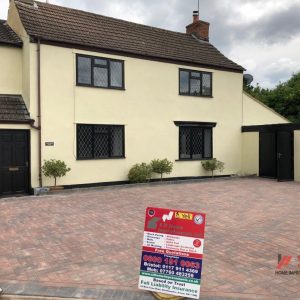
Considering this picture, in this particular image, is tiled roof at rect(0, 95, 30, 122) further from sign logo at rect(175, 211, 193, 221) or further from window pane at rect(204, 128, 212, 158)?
sign logo at rect(175, 211, 193, 221)

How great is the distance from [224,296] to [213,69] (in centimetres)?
1468

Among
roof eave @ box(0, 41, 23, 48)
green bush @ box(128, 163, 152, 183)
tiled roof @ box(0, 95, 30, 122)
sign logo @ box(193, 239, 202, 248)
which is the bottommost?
sign logo @ box(193, 239, 202, 248)

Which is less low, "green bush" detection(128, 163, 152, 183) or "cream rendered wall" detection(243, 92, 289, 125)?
"cream rendered wall" detection(243, 92, 289, 125)

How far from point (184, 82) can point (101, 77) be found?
4.38 m

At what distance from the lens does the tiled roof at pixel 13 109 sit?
12.6 m

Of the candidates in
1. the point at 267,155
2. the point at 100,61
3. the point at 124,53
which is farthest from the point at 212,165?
the point at 100,61

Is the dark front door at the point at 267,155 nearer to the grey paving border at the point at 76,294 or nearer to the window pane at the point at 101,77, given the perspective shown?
the window pane at the point at 101,77

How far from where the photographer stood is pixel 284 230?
314 inches

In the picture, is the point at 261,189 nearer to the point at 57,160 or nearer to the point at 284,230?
the point at 284,230

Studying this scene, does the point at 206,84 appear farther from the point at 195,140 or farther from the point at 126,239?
the point at 126,239

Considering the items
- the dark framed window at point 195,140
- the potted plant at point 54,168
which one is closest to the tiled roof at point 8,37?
the potted plant at point 54,168

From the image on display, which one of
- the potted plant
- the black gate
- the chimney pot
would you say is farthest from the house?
the chimney pot

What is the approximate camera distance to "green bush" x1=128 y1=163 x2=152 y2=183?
15.0 meters

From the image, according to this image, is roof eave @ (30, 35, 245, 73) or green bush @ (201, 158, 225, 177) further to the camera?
green bush @ (201, 158, 225, 177)
